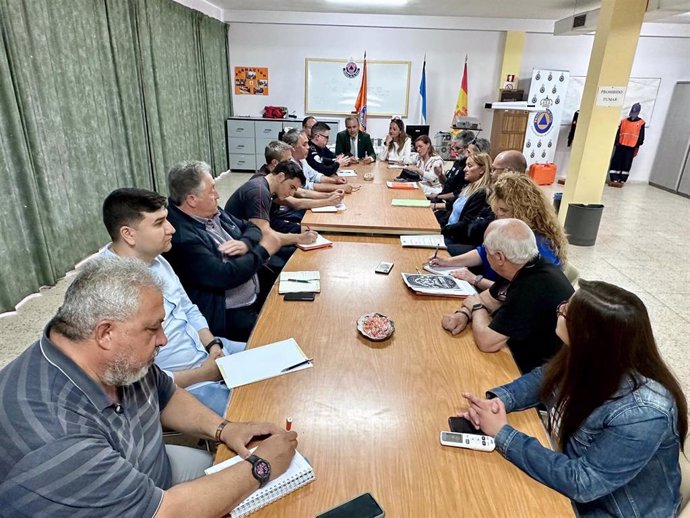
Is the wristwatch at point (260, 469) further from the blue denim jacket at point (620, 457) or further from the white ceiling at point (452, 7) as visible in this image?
the white ceiling at point (452, 7)

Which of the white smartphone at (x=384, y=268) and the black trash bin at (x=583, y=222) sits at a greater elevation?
the white smartphone at (x=384, y=268)

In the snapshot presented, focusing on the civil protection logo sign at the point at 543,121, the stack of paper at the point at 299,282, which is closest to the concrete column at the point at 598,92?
the civil protection logo sign at the point at 543,121

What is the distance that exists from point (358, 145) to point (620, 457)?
5900 millimetres

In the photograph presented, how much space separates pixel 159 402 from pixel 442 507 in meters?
0.86

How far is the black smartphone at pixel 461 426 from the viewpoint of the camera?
125 centimetres

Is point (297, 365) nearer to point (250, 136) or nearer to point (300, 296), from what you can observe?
point (300, 296)

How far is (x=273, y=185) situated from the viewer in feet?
10.4

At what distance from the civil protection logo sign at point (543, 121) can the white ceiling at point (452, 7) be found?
163 cm

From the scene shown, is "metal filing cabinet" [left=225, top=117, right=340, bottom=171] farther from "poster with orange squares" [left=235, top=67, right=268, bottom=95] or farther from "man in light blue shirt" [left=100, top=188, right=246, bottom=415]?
"man in light blue shirt" [left=100, top=188, right=246, bottom=415]

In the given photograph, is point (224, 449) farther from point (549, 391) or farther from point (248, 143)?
point (248, 143)

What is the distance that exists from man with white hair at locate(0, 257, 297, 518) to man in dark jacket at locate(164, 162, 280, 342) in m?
0.92

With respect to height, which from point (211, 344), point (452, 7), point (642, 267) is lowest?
point (642, 267)

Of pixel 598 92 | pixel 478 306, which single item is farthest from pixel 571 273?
pixel 598 92

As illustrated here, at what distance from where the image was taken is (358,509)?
3.25 ft
